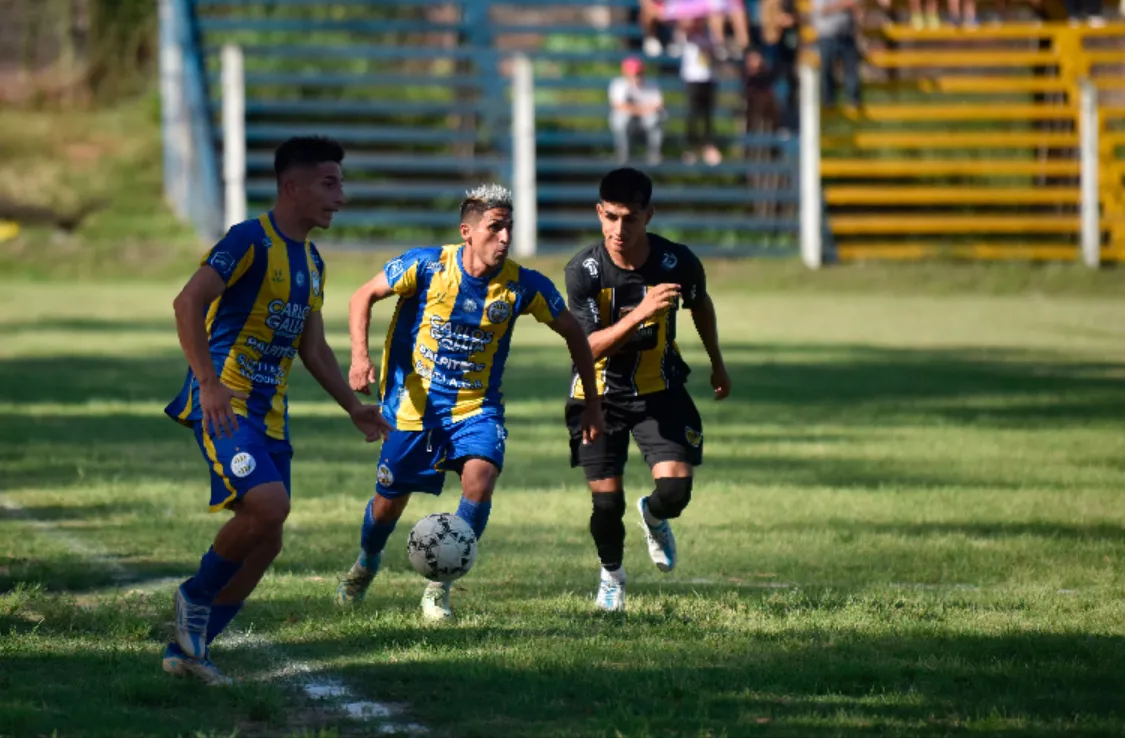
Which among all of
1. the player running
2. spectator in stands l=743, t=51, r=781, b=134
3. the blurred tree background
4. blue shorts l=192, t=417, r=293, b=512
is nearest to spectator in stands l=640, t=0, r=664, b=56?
spectator in stands l=743, t=51, r=781, b=134

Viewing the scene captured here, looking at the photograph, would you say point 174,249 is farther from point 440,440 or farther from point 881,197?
point 440,440

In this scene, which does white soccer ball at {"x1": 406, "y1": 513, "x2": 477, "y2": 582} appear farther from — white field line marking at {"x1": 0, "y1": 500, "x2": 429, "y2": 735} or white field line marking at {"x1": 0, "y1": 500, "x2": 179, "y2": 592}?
white field line marking at {"x1": 0, "y1": 500, "x2": 179, "y2": 592}

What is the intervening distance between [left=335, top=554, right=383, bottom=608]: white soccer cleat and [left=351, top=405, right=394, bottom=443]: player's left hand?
48.1 inches

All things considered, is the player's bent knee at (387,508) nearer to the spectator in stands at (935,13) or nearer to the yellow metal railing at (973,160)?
the yellow metal railing at (973,160)

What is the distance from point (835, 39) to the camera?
87.0ft

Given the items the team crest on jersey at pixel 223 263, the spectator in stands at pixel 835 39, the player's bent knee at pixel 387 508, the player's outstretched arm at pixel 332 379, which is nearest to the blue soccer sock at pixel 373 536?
the player's bent knee at pixel 387 508

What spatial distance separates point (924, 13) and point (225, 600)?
78.5ft

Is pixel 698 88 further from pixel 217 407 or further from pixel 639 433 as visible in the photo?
pixel 217 407

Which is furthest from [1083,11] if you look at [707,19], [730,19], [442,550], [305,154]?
[305,154]

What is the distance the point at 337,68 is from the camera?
98.0ft

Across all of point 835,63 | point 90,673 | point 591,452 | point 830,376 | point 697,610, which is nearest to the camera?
point 90,673

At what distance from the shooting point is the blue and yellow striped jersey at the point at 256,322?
6463 millimetres

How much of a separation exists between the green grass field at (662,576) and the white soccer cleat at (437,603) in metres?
0.11

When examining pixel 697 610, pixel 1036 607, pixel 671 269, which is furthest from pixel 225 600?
pixel 1036 607
